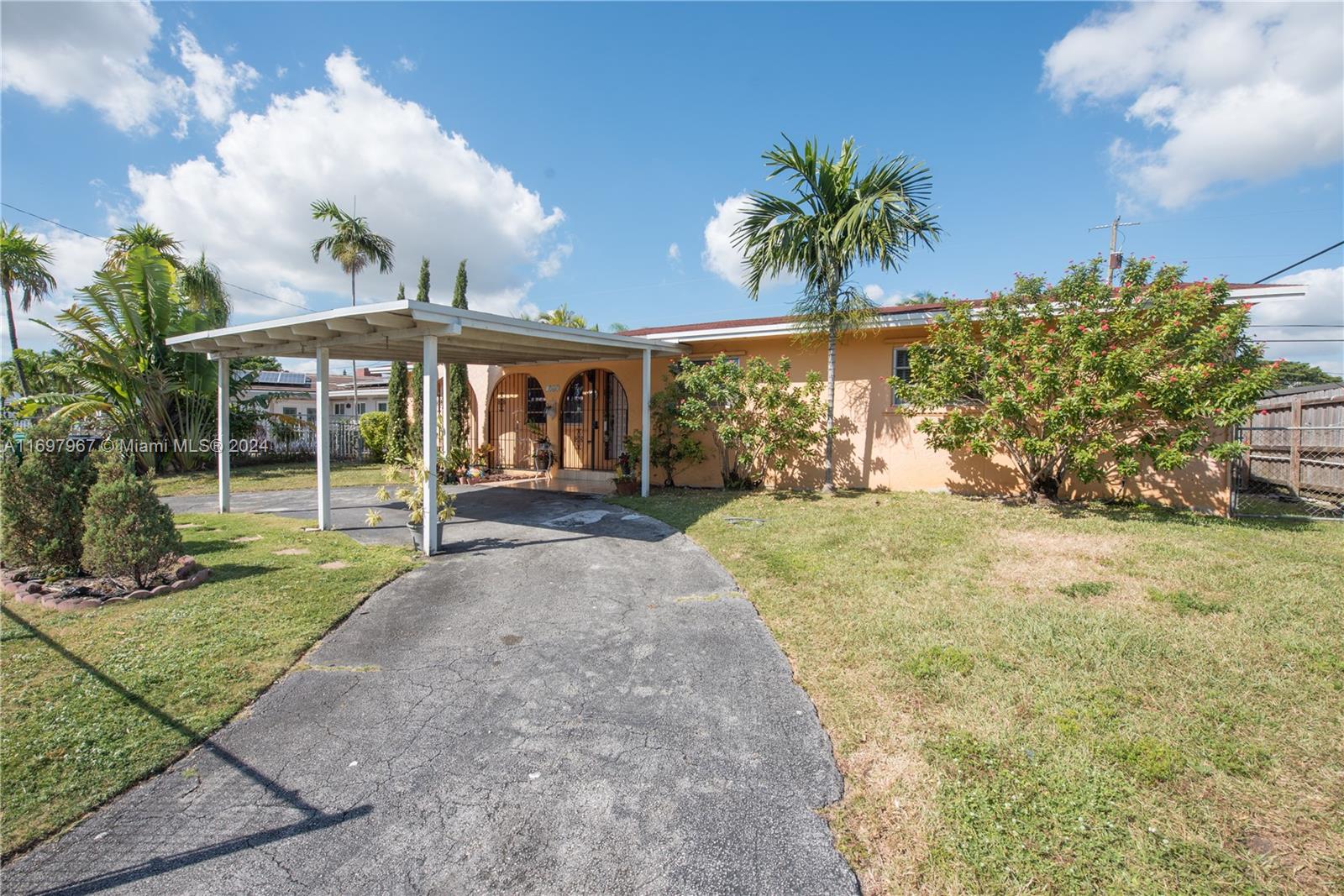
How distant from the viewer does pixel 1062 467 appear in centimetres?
818

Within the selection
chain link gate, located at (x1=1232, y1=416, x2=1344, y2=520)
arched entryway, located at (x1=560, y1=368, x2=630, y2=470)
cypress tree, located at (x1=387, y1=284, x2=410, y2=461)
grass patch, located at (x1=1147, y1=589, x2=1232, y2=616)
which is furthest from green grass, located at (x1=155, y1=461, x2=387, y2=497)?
chain link gate, located at (x1=1232, y1=416, x2=1344, y2=520)

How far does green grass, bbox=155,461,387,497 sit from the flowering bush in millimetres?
12154

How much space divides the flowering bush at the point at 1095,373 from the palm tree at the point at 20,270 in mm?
22212

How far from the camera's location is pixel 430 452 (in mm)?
6305

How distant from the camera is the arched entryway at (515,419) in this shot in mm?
14117

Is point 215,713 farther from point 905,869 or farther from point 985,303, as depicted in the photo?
point 985,303

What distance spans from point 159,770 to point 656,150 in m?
13.6

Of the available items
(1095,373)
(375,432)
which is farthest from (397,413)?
(1095,373)

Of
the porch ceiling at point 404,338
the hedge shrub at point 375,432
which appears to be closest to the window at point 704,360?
the porch ceiling at point 404,338

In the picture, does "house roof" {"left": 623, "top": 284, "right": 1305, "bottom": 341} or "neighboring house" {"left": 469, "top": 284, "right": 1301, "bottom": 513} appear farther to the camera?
"neighboring house" {"left": 469, "top": 284, "right": 1301, "bottom": 513}

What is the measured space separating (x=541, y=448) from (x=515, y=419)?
68.8 inches

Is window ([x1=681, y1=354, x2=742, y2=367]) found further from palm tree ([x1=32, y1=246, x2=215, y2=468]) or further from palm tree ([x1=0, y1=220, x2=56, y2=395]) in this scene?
palm tree ([x1=0, y1=220, x2=56, y2=395])

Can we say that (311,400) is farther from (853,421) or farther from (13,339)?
(853,421)

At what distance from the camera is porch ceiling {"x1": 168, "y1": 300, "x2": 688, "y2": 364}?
615cm
